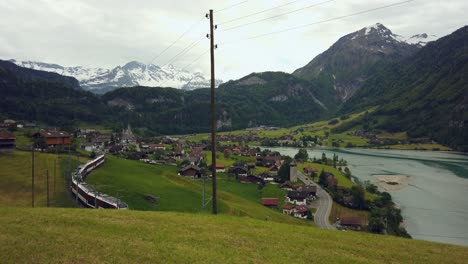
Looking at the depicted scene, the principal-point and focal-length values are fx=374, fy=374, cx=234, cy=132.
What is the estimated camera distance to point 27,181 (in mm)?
62000

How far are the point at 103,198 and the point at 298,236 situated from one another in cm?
3527

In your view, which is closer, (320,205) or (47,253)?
(47,253)

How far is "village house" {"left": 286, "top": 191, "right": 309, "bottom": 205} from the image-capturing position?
99.9 metres

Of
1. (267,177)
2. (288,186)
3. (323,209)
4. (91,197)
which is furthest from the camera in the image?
(267,177)

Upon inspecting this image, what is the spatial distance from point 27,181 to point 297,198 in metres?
65.1

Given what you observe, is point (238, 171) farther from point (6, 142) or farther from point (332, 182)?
point (6, 142)

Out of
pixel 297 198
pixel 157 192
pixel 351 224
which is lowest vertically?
pixel 351 224

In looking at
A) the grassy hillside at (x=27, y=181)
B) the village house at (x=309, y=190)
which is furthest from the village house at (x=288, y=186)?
the grassy hillside at (x=27, y=181)

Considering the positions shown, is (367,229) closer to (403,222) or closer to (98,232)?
(403,222)

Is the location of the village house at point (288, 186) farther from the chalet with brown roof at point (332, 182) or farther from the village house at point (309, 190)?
the chalet with brown roof at point (332, 182)

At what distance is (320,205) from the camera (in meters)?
101

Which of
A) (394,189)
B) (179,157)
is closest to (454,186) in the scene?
(394,189)

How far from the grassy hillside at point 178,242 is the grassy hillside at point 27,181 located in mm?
28427

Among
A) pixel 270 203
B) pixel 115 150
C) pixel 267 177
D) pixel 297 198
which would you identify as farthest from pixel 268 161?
pixel 270 203
